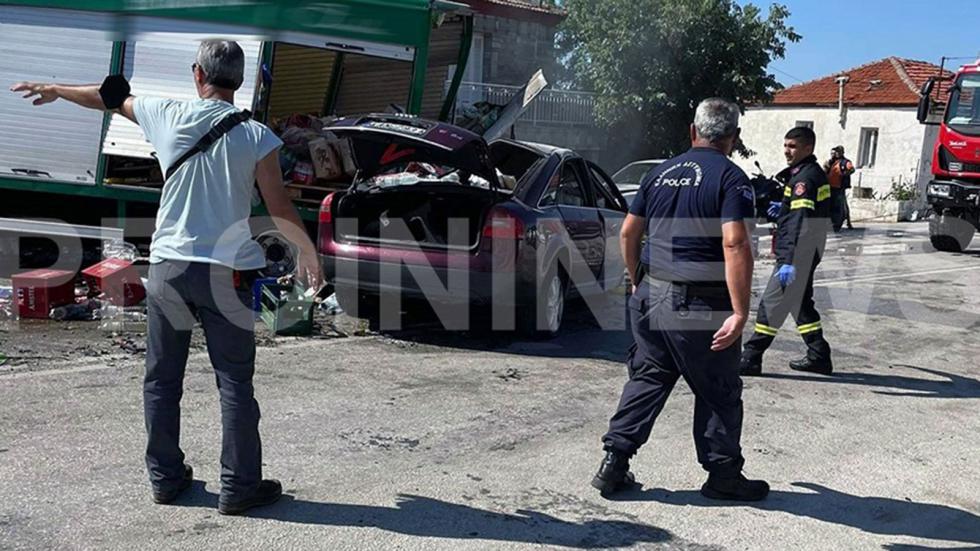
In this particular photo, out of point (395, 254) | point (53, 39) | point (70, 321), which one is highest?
point (53, 39)

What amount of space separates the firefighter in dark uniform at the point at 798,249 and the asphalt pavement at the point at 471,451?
28 centimetres

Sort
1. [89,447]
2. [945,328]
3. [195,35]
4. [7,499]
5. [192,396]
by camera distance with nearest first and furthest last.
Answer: [7,499] → [89,447] → [192,396] → [195,35] → [945,328]

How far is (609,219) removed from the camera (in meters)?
9.08

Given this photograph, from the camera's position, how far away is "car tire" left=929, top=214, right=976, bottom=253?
17.0 meters

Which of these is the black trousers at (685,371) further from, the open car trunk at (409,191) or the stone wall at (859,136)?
the stone wall at (859,136)

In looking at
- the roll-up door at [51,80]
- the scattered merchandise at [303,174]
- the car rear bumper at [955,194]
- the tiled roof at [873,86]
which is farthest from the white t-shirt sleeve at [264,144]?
the tiled roof at [873,86]

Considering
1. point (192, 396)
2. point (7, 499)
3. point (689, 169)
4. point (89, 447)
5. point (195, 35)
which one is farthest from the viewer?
point (195, 35)

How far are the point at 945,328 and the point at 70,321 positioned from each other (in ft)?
26.2

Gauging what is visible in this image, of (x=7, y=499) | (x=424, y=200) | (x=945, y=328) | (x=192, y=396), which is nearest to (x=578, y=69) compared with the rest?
(x=945, y=328)

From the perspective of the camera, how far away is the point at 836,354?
8.20 metres

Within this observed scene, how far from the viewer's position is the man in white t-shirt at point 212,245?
155 inches

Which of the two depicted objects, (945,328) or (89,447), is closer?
(89,447)

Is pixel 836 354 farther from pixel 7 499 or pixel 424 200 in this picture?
pixel 7 499

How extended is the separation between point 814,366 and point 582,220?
7.56ft
